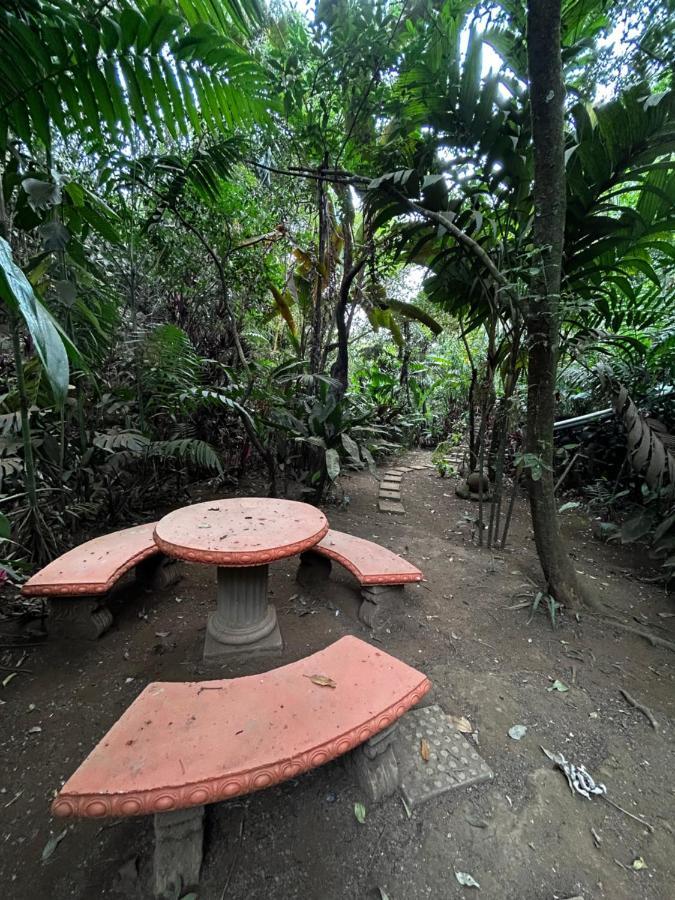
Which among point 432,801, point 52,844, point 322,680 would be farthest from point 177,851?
point 432,801

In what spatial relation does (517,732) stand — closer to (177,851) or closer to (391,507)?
(177,851)

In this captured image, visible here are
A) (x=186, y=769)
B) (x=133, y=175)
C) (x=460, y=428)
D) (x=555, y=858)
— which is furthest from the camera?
(x=460, y=428)

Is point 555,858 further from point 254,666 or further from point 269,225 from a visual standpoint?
point 269,225

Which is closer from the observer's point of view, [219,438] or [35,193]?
[35,193]

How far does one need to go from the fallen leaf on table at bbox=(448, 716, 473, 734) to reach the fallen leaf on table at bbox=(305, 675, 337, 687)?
57 cm

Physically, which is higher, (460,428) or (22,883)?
(460,428)

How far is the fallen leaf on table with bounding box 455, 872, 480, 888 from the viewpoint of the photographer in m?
0.89

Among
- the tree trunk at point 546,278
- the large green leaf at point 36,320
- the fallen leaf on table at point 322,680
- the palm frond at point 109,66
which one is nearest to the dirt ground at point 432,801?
the fallen leaf on table at point 322,680

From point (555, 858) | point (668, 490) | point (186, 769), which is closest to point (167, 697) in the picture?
point (186, 769)

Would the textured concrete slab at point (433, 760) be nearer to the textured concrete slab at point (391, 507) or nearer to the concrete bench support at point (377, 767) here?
the concrete bench support at point (377, 767)

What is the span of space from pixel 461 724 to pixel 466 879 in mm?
446

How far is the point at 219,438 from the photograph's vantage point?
3.84 meters

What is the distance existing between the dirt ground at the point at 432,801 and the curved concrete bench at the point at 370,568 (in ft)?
0.42

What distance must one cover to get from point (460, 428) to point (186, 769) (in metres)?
6.43
